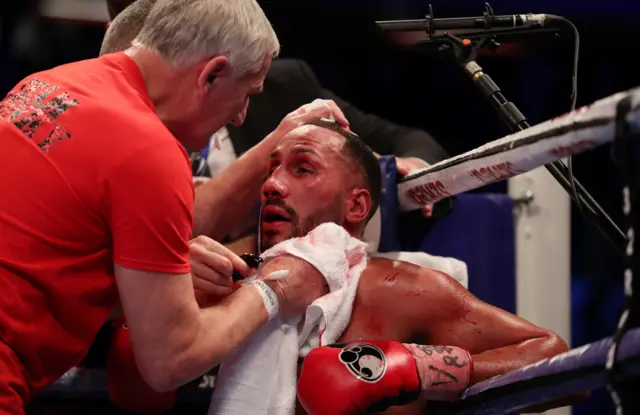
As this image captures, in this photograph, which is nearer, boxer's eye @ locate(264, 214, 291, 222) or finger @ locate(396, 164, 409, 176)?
boxer's eye @ locate(264, 214, 291, 222)

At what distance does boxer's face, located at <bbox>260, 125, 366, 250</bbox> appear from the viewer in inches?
65.3

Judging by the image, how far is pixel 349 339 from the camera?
157 cm

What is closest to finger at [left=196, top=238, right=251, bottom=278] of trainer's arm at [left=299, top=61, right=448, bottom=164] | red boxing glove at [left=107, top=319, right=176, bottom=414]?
red boxing glove at [left=107, top=319, right=176, bottom=414]

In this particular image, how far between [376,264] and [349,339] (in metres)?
0.17

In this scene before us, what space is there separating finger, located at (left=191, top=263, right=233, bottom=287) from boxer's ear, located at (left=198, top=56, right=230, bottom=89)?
0.30 meters

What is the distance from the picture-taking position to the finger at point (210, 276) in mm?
1393

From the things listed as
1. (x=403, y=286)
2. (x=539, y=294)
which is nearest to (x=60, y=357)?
(x=403, y=286)

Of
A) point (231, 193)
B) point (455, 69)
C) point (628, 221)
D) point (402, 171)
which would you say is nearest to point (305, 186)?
point (231, 193)

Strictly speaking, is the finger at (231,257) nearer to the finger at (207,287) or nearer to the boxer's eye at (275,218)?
the finger at (207,287)

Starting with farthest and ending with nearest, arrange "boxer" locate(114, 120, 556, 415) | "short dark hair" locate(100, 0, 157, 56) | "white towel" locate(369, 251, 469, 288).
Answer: "white towel" locate(369, 251, 469, 288) < "short dark hair" locate(100, 0, 157, 56) < "boxer" locate(114, 120, 556, 415)

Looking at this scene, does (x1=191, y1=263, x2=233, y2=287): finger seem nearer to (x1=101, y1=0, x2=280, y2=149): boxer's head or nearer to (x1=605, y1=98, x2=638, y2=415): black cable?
(x1=101, y1=0, x2=280, y2=149): boxer's head

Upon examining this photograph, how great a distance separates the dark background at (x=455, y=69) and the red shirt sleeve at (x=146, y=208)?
7.40 feet

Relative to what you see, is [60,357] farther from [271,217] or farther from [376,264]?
[376,264]

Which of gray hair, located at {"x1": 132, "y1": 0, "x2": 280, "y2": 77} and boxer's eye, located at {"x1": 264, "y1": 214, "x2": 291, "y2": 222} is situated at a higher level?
gray hair, located at {"x1": 132, "y1": 0, "x2": 280, "y2": 77}
